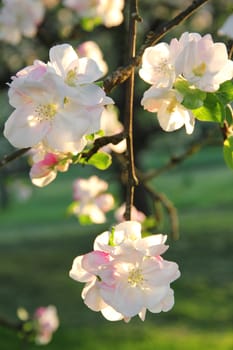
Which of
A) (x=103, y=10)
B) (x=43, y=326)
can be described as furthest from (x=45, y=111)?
(x=43, y=326)

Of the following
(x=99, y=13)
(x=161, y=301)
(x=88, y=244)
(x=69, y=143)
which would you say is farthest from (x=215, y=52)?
(x=88, y=244)

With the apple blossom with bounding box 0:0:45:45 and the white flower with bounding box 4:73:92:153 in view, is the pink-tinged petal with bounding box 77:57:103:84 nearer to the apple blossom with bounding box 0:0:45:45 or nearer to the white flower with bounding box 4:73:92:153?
the white flower with bounding box 4:73:92:153

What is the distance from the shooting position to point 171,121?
1245 mm

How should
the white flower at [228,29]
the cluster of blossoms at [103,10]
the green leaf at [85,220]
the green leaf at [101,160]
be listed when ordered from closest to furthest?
the green leaf at [101,160] < the white flower at [228,29] < the green leaf at [85,220] < the cluster of blossoms at [103,10]

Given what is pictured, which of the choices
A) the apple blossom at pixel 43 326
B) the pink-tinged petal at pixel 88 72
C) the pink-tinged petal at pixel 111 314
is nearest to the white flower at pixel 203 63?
the pink-tinged petal at pixel 88 72

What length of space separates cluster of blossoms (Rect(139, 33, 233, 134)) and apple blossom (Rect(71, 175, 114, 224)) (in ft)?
5.18

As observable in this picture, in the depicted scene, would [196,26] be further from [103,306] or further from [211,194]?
[103,306]

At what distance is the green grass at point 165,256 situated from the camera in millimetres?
6770

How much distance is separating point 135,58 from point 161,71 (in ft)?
0.33

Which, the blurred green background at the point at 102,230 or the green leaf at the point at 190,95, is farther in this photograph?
the blurred green background at the point at 102,230

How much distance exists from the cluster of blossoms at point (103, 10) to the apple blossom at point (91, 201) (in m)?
0.71

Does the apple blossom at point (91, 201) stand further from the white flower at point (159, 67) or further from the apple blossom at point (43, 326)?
the white flower at point (159, 67)

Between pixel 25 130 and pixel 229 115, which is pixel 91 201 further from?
pixel 25 130

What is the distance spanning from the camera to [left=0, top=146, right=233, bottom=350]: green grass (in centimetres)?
677
